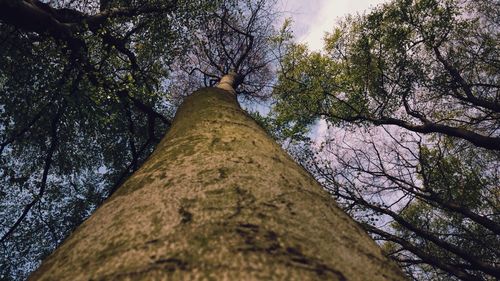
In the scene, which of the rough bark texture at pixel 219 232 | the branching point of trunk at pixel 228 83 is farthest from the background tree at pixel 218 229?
the branching point of trunk at pixel 228 83

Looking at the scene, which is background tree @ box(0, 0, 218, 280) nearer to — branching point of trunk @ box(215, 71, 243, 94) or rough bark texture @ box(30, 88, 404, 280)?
branching point of trunk @ box(215, 71, 243, 94)

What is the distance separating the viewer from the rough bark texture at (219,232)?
1031mm

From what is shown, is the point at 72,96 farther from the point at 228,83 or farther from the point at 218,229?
the point at 218,229

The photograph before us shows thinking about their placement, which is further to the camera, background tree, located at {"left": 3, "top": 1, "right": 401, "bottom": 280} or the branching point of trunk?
the branching point of trunk

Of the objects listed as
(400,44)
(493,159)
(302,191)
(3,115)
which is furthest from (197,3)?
(493,159)

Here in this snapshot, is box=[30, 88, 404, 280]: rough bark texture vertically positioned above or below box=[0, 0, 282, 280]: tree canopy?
below

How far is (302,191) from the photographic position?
1768 millimetres

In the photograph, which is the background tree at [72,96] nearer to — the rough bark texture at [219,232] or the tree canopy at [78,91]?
the tree canopy at [78,91]

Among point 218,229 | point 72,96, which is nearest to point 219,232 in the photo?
point 218,229

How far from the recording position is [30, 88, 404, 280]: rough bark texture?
1031 mm

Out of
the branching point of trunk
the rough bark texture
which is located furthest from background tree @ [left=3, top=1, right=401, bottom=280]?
the branching point of trunk

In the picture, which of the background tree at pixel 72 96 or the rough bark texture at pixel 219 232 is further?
the background tree at pixel 72 96

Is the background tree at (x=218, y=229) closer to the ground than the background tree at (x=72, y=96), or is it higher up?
closer to the ground

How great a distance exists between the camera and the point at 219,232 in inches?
47.2
